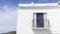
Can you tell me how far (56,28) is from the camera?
14461 millimetres

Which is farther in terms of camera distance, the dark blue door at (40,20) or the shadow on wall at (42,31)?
the dark blue door at (40,20)

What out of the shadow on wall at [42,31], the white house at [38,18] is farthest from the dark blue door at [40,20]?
the shadow on wall at [42,31]

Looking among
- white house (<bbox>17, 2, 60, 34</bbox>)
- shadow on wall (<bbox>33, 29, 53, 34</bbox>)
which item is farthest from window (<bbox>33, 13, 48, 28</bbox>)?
shadow on wall (<bbox>33, 29, 53, 34</bbox>)

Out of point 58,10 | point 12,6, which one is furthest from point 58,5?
point 12,6

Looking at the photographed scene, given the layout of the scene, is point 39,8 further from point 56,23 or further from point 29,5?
point 56,23

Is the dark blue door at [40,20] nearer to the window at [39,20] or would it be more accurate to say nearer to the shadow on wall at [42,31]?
the window at [39,20]

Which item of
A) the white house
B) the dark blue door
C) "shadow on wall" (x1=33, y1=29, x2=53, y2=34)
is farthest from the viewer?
the dark blue door

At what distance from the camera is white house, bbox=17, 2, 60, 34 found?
14385 mm

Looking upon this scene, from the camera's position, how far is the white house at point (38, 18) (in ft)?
47.2

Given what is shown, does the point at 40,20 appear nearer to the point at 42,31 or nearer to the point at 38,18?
the point at 38,18

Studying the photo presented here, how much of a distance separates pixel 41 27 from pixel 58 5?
267cm

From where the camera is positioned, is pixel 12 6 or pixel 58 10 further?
pixel 12 6

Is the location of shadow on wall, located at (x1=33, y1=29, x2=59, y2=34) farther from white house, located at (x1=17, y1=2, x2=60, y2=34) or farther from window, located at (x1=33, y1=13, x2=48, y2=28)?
Answer: window, located at (x1=33, y1=13, x2=48, y2=28)

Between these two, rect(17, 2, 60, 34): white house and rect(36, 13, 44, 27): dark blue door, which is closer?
rect(17, 2, 60, 34): white house
